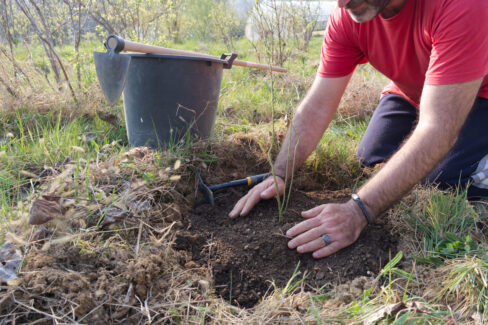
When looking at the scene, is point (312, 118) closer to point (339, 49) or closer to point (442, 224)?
point (339, 49)

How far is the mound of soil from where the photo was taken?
133 cm

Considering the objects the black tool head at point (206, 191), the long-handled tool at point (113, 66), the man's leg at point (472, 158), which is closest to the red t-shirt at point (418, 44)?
the man's leg at point (472, 158)

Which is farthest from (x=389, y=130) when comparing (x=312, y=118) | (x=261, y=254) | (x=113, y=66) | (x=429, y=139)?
(x=113, y=66)

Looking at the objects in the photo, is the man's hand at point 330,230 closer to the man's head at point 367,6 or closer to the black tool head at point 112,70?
the man's head at point 367,6

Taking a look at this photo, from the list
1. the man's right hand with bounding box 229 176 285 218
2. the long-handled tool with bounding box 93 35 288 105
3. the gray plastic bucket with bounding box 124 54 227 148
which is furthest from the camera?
the gray plastic bucket with bounding box 124 54 227 148

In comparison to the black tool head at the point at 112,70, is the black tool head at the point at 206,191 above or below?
below

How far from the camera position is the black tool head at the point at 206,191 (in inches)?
72.0

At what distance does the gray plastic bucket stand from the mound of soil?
659 mm

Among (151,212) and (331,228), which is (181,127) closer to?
(151,212)

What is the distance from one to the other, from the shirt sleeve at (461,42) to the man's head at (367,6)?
0.23m

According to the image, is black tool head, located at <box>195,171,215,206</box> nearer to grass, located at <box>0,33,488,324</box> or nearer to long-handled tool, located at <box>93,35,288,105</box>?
grass, located at <box>0,33,488,324</box>

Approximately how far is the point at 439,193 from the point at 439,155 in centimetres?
26

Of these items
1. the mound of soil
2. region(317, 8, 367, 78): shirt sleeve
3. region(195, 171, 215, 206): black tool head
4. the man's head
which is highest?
the man's head

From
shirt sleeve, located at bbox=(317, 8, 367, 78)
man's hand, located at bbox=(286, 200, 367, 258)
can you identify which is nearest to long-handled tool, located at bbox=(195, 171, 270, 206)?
man's hand, located at bbox=(286, 200, 367, 258)
